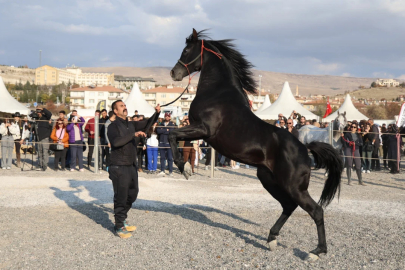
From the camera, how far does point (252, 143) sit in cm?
495

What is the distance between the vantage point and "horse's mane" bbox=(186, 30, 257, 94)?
5.56 metres

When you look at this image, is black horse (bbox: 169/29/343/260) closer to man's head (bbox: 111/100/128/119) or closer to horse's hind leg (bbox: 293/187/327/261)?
horse's hind leg (bbox: 293/187/327/261)

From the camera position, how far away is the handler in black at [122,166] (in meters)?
5.66

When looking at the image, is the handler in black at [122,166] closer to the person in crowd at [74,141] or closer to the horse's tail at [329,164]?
the horse's tail at [329,164]

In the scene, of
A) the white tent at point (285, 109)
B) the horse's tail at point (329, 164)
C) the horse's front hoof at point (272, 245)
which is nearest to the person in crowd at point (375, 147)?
the white tent at point (285, 109)

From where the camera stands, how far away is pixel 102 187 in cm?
1023

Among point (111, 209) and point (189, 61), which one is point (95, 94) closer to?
point (111, 209)

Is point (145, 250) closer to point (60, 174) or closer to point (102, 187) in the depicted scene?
point (102, 187)

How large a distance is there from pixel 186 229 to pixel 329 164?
7.71 ft

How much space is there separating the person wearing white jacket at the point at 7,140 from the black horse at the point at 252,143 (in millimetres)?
10514

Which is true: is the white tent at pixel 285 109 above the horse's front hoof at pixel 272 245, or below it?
above

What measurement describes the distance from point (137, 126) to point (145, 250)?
204 cm

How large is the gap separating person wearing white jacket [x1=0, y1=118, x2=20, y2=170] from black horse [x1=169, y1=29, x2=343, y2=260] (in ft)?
34.5

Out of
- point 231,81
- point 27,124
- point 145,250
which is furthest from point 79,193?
point 27,124
